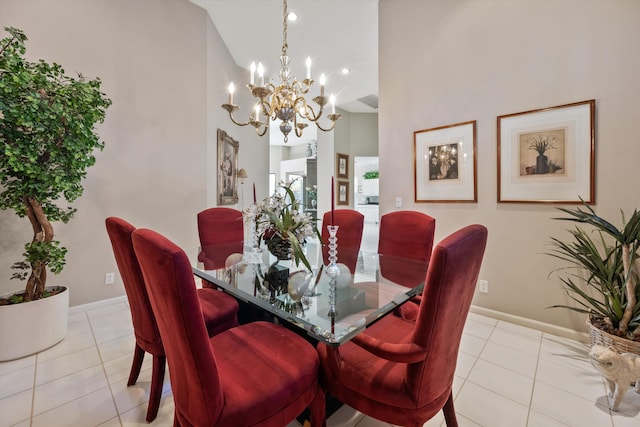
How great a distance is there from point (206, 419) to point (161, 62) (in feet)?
11.7

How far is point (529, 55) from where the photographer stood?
2.29 meters

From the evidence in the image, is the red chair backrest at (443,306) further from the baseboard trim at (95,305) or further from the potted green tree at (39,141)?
the baseboard trim at (95,305)

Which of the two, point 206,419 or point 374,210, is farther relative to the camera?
point 374,210

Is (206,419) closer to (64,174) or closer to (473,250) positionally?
(473,250)

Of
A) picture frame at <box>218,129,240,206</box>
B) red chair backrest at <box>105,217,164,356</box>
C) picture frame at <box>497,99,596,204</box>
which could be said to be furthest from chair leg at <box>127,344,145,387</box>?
picture frame at <box>497,99,596,204</box>

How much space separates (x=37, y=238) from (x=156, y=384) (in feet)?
5.15

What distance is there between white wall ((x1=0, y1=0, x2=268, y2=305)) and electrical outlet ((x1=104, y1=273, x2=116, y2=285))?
0.04 m

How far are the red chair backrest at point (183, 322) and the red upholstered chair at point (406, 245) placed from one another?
115cm

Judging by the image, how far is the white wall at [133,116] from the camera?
2.38 m

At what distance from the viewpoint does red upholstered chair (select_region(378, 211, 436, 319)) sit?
1757mm

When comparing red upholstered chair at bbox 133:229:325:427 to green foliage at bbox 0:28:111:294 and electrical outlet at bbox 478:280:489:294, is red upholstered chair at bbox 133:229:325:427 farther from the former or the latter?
electrical outlet at bbox 478:280:489:294

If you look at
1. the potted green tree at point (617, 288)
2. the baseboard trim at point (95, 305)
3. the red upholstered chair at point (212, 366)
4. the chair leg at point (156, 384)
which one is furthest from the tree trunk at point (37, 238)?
the potted green tree at point (617, 288)

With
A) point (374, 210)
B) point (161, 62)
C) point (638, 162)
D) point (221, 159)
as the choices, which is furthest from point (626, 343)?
point (374, 210)

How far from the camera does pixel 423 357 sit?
0.90 m
